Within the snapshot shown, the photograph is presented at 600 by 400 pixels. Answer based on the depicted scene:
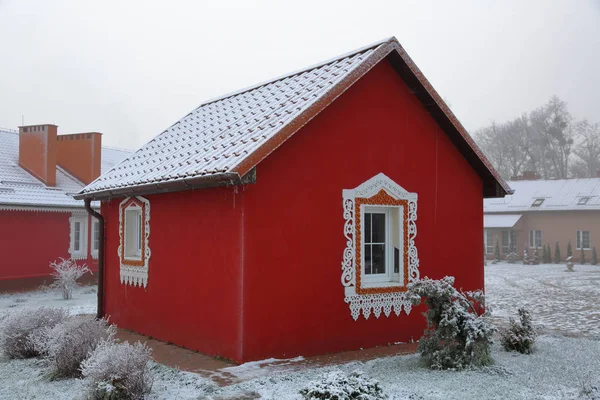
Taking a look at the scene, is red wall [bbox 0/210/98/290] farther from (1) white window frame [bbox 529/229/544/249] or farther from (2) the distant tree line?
(2) the distant tree line

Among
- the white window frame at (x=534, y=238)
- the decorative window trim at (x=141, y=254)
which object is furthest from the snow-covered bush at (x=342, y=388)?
the white window frame at (x=534, y=238)

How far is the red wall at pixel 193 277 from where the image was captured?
8602mm

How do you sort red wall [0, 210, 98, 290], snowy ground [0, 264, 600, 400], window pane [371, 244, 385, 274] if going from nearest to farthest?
snowy ground [0, 264, 600, 400]
window pane [371, 244, 385, 274]
red wall [0, 210, 98, 290]

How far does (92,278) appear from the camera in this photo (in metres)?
22.1

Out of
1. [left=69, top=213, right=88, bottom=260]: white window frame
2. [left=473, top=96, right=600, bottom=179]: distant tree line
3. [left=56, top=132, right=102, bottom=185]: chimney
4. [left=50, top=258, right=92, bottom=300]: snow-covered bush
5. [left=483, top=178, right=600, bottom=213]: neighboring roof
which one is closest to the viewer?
[left=50, top=258, right=92, bottom=300]: snow-covered bush

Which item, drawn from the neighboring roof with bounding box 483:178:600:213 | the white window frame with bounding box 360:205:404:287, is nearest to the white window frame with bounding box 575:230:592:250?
the neighboring roof with bounding box 483:178:600:213

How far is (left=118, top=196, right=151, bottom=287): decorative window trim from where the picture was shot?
1083 cm

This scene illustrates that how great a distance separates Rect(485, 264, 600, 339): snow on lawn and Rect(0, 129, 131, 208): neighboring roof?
14212 mm

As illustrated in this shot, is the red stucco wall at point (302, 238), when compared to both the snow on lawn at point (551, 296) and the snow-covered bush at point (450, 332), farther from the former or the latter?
the snow on lawn at point (551, 296)

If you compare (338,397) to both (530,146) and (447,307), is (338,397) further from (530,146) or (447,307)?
(530,146)

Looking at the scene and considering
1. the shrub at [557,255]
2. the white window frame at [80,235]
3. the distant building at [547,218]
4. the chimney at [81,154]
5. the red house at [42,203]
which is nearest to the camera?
the red house at [42,203]

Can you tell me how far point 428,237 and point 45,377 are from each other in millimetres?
6423

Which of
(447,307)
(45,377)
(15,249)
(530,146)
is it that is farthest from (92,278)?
(530,146)

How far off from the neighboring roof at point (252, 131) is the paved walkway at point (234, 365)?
2.50m
